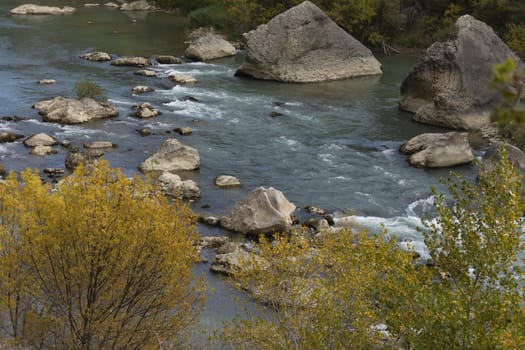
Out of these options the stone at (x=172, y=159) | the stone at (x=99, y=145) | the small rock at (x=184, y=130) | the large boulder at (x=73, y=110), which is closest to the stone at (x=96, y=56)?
the large boulder at (x=73, y=110)

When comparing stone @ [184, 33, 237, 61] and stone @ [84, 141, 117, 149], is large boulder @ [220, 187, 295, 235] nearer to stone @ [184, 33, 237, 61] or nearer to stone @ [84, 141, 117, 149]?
stone @ [84, 141, 117, 149]

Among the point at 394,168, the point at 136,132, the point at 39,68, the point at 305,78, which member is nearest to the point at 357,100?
the point at 305,78

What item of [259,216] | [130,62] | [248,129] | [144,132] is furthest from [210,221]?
[130,62]

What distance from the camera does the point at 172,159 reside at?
1096 inches

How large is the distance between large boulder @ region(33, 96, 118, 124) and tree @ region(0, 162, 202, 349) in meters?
21.3

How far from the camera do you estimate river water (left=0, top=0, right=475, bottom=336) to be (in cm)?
2528

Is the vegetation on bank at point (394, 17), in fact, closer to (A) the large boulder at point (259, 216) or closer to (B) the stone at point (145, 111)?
(B) the stone at point (145, 111)

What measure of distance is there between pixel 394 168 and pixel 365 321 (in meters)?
19.1

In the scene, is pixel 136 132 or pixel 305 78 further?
pixel 305 78

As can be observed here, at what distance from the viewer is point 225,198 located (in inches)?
991

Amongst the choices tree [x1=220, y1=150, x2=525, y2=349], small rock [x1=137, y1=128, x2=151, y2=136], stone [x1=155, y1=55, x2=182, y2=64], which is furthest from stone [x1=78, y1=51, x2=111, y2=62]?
tree [x1=220, y1=150, x2=525, y2=349]

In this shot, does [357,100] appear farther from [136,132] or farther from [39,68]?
[39,68]

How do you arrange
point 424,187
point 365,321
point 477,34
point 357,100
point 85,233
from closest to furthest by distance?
1. point 365,321
2. point 85,233
3. point 424,187
4. point 477,34
5. point 357,100

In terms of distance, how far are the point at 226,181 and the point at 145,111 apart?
10.5 metres
